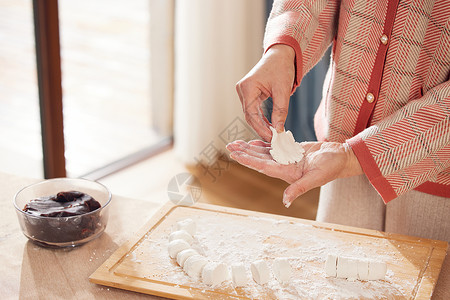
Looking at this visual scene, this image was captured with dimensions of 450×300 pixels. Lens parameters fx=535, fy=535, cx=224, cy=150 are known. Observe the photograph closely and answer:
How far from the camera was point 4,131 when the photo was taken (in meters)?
3.29

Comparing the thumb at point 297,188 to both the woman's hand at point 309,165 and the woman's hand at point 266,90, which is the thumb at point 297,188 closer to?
the woman's hand at point 309,165

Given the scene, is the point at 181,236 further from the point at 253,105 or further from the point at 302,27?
the point at 302,27

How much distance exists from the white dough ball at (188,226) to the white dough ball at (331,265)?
31cm

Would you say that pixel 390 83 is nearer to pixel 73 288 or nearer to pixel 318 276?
pixel 318 276

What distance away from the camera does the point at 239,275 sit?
3.33 ft

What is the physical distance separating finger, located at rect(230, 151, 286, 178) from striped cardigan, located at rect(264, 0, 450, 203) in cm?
17

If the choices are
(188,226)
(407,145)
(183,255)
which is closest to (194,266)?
(183,255)

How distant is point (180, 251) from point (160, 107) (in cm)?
270

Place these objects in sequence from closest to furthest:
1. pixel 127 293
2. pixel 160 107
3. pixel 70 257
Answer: pixel 127 293
pixel 70 257
pixel 160 107

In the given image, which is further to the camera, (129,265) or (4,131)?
(4,131)

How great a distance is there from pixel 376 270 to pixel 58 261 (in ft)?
2.11

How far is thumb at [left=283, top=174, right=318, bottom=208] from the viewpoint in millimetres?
1057

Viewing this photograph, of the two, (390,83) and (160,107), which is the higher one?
(390,83)

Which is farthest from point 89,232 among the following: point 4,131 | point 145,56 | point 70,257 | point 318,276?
point 145,56
